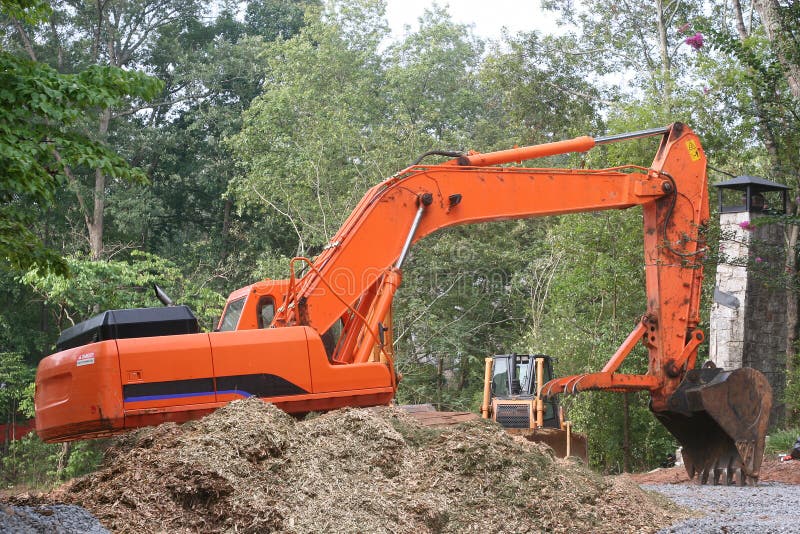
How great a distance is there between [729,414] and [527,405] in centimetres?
409

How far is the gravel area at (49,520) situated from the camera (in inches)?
Result: 207

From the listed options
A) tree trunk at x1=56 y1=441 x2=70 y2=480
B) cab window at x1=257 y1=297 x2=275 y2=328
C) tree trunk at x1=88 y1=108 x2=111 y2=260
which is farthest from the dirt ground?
tree trunk at x1=88 y1=108 x2=111 y2=260

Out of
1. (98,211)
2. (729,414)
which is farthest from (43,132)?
(98,211)

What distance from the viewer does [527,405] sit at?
13453 mm

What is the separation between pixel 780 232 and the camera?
45.2 feet

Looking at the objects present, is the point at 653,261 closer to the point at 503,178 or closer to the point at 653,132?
the point at 653,132

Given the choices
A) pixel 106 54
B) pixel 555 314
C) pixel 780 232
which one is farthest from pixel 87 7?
pixel 780 232

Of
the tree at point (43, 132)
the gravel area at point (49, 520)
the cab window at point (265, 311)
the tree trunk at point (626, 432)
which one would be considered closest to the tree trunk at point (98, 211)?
the tree trunk at point (626, 432)

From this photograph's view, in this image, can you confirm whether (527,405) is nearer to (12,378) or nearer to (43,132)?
(43,132)

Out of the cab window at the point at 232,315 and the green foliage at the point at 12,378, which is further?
the green foliage at the point at 12,378

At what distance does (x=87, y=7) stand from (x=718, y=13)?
16176mm

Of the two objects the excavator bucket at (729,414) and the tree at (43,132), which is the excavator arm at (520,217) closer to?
the excavator bucket at (729,414)

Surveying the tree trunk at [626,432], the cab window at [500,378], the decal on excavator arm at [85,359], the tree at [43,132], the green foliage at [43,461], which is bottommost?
the green foliage at [43,461]

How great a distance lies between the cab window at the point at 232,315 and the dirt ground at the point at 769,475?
14.6ft
